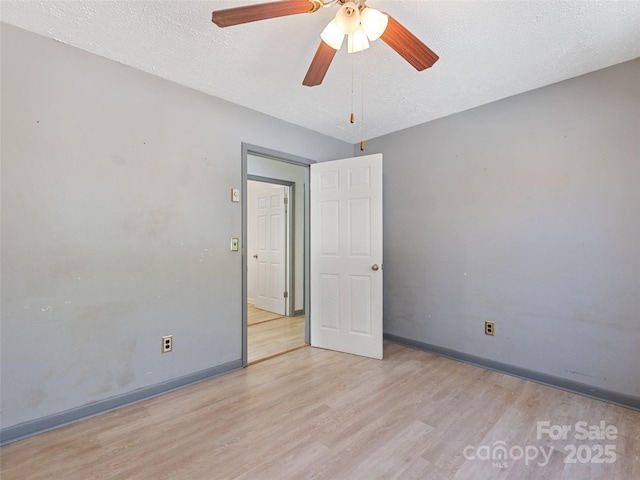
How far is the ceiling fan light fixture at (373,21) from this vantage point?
4.37ft

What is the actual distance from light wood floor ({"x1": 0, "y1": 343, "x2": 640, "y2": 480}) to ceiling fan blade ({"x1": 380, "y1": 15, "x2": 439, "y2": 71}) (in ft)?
6.93

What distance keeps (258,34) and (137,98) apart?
1.03m

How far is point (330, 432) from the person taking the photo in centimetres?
184

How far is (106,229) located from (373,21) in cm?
203

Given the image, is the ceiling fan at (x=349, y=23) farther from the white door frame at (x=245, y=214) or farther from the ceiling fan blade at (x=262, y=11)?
the white door frame at (x=245, y=214)

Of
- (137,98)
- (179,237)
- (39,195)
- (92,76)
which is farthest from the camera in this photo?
(179,237)

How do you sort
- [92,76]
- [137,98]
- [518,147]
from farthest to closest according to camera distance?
[518,147] → [137,98] → [92,76]

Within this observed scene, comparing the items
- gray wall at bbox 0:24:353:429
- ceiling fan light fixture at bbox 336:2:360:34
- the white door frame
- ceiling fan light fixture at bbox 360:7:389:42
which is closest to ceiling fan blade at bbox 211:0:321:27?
ceiling fan light fixture at bbox 336:2:360:34

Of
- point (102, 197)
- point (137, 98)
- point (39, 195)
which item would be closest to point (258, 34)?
point (137, 98)

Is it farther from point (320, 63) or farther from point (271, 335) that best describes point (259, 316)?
point (320, 63)

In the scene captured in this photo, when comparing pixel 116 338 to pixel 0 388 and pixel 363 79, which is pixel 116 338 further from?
pixel 363 79

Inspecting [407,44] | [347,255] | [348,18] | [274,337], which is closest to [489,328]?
[347,255]

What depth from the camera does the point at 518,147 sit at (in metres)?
2.57

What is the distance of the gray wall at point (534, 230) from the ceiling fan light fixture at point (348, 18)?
193 centimetres
